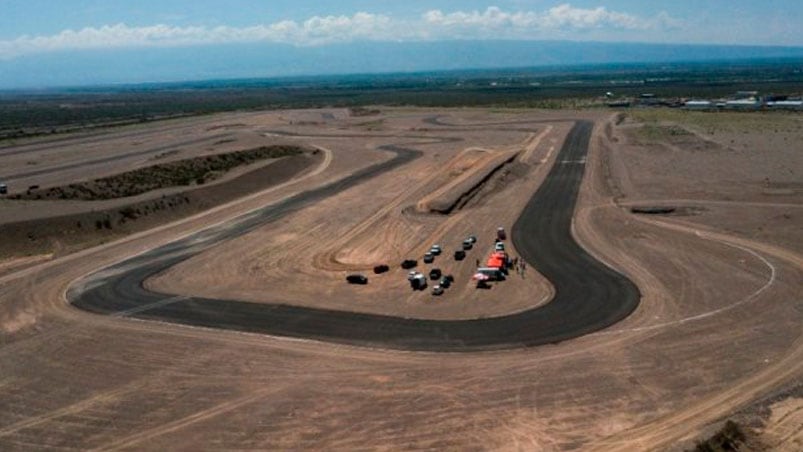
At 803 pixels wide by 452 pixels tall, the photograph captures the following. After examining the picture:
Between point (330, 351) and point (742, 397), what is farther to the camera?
point (330, 351)

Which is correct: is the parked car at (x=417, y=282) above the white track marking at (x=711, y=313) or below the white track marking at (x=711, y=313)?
above

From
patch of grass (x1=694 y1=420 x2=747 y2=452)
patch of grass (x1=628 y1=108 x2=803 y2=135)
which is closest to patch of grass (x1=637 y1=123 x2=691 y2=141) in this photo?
patch of grass (x1=628 y1=108 x2=803 y2=135)

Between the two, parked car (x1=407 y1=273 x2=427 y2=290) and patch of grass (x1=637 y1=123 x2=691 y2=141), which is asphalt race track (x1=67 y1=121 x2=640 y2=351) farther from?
patch of grass (x1=637 y1=123 x2=691 y2=141)

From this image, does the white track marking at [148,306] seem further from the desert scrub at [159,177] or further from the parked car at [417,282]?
the desert scrub at [159,177]

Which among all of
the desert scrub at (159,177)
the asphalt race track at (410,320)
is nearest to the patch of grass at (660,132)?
the desert scrub at (159,177)

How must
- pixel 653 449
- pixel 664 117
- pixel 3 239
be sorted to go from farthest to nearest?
pixel 664 117 → pixel 3 239 → pixel 653 449

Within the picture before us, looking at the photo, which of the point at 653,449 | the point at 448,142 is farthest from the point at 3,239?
the point at 448,142

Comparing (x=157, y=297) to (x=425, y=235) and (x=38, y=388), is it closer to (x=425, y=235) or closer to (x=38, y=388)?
(x=38, y=388)
